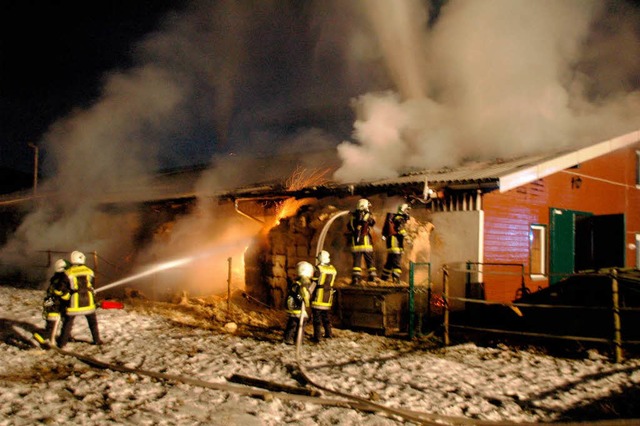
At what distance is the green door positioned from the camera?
12336mm

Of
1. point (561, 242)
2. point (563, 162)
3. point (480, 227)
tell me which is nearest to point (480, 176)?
point (480, 227)

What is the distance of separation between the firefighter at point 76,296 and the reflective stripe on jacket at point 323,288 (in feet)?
11.8

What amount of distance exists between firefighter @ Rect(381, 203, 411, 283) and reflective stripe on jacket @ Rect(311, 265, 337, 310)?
2.00 metres

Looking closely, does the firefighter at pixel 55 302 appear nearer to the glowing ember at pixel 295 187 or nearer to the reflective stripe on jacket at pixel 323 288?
the reflective stripe on jacket at pixel 323 288

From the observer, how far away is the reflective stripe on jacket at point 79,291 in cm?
738

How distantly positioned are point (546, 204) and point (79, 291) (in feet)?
35.3

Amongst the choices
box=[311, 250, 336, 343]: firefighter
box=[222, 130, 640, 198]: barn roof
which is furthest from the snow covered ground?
box=[222, 130, 640, 198]: barn roof

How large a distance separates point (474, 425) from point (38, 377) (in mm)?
5202

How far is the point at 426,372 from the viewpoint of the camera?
6531mm

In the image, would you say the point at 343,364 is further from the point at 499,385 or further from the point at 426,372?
the point at 499,385

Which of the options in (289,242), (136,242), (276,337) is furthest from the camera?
(136,242)

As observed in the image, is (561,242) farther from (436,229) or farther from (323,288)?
(323,288)

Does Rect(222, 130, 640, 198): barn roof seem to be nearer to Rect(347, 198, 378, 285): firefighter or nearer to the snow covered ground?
Rect(347, 198, 378, 285): firefighter

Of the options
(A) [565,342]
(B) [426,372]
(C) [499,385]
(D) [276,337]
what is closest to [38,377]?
(D) [276,337]
